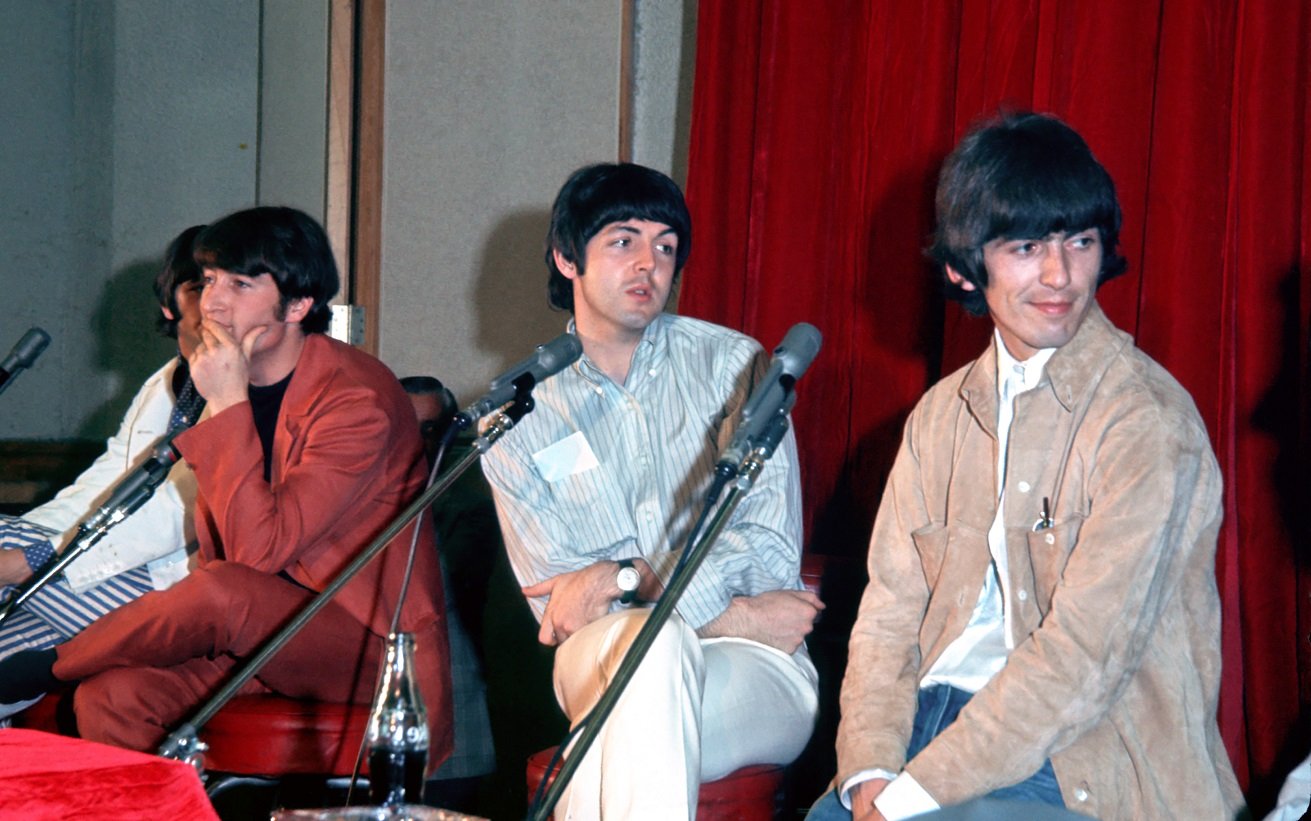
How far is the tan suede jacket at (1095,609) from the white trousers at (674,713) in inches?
8.2

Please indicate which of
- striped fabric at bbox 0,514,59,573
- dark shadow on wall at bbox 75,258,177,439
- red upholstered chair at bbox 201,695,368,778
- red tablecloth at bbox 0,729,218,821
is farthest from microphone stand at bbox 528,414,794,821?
dark shadow on wall at bbox 75,258,177,439

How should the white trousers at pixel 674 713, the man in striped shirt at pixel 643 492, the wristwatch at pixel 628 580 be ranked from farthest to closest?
the wristwatch at pixel 628 580, the man in striped shirt at pixel 643 492, the white trousers at pixel 674 713

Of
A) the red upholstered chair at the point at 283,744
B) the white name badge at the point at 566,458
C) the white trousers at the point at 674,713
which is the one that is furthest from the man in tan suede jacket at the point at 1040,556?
the red upholstered chair at the point at 283,744

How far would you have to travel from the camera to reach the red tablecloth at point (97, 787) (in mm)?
1107

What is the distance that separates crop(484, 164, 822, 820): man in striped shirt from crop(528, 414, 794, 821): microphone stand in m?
0.63

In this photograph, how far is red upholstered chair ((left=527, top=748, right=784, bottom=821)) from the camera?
6.12ft

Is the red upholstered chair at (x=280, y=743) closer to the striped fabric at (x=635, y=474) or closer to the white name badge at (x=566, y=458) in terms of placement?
the striped fabric at (x=635, y=474)

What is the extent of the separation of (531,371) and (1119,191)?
4.31 ft

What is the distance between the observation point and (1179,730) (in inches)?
60.8

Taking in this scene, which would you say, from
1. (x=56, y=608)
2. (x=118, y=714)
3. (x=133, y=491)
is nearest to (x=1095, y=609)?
(x=133, y=491)

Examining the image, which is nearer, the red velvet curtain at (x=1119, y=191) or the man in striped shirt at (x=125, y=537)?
the red velvet curtain at (x=1119, y=191)

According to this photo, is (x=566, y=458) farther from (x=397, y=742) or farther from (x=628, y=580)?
(x=397, y=742)

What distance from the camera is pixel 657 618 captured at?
48.9 inches

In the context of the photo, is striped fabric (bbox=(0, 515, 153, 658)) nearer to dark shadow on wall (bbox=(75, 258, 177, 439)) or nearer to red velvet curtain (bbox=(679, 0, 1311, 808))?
red velvet curtain (bbox=(679, 0, 1311, 808))
